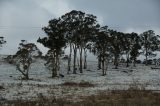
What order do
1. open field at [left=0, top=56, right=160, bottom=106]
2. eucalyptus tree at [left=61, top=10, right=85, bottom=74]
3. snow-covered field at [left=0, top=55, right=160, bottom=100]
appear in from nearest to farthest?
1. open field at [left=0, top=56, right=160, bottom=106]
2. snow-covered field at [left=0, top=55, right=160, bottom=100]
3. eucalyptus tree at [left=61, top=10, right=85, bottom=74]

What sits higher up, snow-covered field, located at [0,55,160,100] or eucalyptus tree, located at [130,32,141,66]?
eucalyptus tree, located at [130,32,141,66]

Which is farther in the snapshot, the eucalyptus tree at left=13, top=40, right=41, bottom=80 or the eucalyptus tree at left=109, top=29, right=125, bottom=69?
the eucalyptus tree at left=109, top=29, right=125, bottom=69

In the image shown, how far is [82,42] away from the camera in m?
80.1

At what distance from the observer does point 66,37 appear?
7575cm

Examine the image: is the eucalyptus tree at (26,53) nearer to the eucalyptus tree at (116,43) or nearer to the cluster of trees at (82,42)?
the cluster of trees at (82,42)

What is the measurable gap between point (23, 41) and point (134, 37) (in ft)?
156

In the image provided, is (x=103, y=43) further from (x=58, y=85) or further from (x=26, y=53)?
(x=58, y=85)

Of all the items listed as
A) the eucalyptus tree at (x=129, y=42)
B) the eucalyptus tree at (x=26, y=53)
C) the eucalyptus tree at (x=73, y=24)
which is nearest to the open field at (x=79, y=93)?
the eucalyptus tree at (x=26, y=53)

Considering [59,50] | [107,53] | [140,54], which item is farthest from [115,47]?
[59,50]

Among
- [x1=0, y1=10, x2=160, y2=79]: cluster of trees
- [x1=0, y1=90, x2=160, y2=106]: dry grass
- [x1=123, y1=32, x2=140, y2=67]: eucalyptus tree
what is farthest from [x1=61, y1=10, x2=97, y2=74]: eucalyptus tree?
[x1=0, y1=90, x2=160, y2=106]: dry grass

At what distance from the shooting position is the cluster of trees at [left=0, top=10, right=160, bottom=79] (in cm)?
6519

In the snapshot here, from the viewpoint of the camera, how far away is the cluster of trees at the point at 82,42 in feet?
214

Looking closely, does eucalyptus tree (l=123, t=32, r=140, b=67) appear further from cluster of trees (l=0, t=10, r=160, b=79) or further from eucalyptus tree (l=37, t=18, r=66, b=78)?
eucalyptus tree (l=37, t=18, r=66, b=78)

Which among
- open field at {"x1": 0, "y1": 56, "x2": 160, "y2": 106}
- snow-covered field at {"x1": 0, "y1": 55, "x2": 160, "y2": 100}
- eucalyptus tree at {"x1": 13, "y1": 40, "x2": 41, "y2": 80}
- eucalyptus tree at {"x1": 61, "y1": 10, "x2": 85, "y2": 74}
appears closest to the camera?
open field at {"x1": 0, "y1": 56, "x2": 160, "y2": 106}
